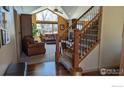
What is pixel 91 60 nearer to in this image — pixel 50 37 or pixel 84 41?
pixel 84 41

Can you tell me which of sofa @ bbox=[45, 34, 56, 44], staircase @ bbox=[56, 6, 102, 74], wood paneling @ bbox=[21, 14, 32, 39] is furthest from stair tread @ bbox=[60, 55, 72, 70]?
wood paneling @ bbox=[21, 14, 32, 39]

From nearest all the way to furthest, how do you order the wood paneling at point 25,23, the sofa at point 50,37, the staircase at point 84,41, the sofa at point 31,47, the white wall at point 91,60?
the staircase at point 84,41
the white wall at point 91,60
the sofa at point 50,37
the sofa at point 31,47
the wood paneling at point 25,23

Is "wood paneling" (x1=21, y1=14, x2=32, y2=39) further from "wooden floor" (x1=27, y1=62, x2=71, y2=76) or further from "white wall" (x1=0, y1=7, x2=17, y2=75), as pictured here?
"wooden floor" (x1=27, y1=62, x2=71, y2=76)

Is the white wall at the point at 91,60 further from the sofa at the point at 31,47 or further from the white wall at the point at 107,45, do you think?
the sofa at the point at 31,47

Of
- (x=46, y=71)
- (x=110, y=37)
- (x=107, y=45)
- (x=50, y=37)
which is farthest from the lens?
(x=50, y=37)

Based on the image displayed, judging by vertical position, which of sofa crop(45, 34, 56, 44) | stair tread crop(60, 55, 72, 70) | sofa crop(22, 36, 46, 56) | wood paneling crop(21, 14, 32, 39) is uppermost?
wood paneling crop(21, 14, 32, 39)

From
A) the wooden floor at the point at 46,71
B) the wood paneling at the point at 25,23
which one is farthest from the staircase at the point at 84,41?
the wood paneling at the point at 25,23

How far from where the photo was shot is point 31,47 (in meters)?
3.74

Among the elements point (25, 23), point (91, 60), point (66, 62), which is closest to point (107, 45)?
point (91, 60)

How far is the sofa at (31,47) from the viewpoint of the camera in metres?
3.73

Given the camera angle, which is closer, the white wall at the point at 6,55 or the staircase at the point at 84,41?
the white wall at the point at 6,55

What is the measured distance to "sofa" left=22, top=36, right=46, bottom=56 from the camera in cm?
373

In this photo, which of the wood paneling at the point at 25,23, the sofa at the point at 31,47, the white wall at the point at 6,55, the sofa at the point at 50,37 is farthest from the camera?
the wood paneling at the point at 25,23
